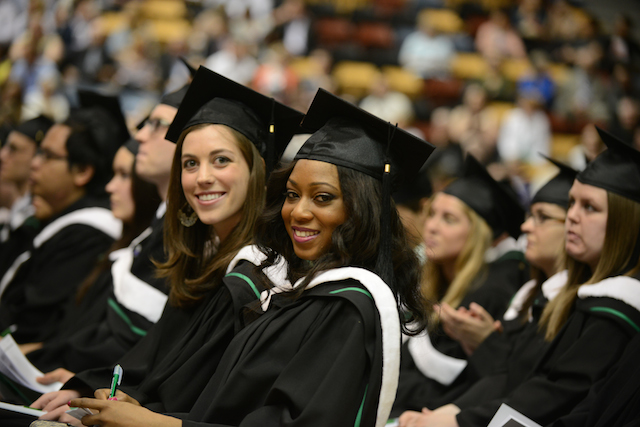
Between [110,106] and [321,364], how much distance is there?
3.41 metres

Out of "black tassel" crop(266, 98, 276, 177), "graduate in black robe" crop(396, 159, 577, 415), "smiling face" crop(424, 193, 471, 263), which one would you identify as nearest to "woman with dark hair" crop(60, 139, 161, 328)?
"black tassel" crop(266, 98, 276, 177)

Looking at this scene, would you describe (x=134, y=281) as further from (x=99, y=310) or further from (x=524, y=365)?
(x=524, y=365)

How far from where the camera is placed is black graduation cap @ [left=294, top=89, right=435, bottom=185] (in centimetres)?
225

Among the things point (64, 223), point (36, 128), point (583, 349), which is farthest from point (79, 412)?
point (36, 128)

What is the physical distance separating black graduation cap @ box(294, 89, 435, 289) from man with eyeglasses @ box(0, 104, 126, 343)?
2784 mm

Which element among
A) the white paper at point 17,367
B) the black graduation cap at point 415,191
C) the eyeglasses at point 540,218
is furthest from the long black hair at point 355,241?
the black graduation cap at point 415,191

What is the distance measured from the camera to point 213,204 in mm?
2824

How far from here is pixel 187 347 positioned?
2621mm

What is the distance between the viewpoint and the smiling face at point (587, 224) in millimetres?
3027

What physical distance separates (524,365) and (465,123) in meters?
8.17

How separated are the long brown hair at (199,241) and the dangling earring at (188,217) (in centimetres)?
2

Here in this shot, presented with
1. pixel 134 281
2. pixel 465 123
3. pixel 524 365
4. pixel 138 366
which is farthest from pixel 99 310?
pixel 465 123

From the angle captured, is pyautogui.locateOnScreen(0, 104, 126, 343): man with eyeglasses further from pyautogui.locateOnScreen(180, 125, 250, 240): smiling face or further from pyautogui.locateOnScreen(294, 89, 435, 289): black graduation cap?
pyautogui.locateOnScreen(294, 89, 435, 289): black graduation cap

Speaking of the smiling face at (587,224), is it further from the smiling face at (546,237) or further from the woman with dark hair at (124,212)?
the woman with dark hair at (124,212)
